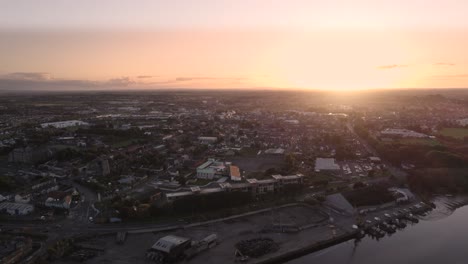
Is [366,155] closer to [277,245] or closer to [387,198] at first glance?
[387,198]

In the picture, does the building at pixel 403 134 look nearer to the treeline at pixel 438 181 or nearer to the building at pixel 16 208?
the treeline at pixel 438 181

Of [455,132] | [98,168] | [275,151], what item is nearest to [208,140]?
[275,151]

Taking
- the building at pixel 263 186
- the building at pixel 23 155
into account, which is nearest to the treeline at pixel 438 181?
the building at pixel 263 186

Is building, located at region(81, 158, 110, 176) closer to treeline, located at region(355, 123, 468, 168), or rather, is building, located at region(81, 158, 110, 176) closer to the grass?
treeline, located at region(355, 123, 468, 168)

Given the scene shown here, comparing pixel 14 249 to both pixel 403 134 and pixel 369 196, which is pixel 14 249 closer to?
pixel 369 196

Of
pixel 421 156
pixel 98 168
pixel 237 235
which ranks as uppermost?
Answer: pixel 421 156

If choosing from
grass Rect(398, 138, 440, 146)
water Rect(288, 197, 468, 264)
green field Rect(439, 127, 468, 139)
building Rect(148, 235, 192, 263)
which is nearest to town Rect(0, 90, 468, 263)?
building Rect(148, 235, 192, 263)

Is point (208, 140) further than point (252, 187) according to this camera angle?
Yes
